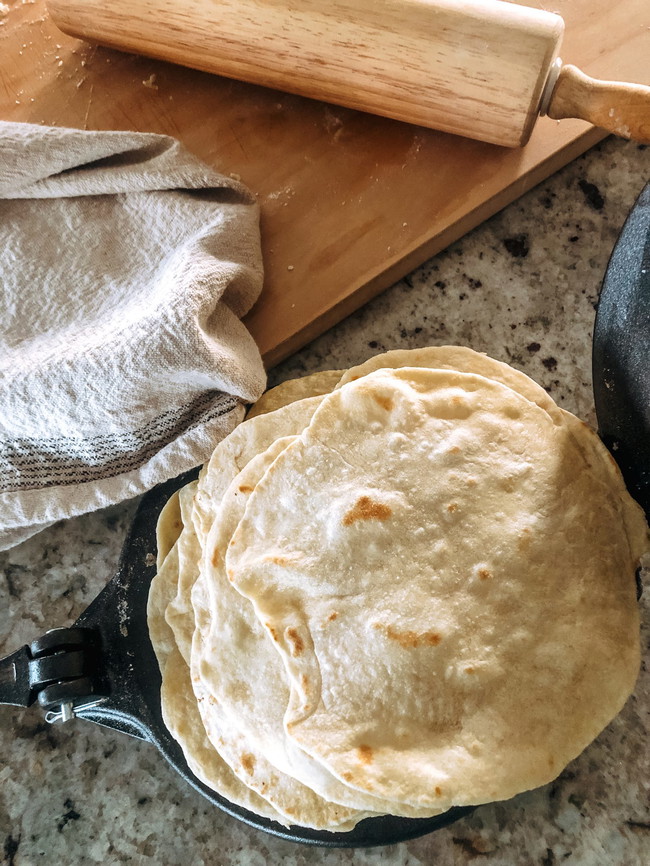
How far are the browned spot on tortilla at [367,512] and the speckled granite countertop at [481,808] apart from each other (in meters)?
0.44

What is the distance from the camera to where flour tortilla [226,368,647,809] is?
760 mm

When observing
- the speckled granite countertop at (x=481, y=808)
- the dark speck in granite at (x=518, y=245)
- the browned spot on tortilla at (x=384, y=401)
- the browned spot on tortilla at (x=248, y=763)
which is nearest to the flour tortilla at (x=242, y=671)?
the browned spot on tortilla at (x=248, y=763)

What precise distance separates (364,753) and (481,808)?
1.47ft

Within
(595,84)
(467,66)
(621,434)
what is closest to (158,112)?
(467,66)

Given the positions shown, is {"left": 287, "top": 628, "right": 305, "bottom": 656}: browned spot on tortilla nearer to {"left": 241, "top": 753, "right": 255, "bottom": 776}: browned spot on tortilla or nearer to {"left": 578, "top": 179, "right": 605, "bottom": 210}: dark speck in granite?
{"left": 241, "top": 753, "right": 255, "bottom": 776}: browned spot on tortilla

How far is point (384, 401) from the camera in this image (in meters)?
0.85

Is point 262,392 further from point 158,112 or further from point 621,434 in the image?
point 158,112

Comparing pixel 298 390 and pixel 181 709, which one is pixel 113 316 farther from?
pixel 181 709

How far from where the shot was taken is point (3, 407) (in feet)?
3.17

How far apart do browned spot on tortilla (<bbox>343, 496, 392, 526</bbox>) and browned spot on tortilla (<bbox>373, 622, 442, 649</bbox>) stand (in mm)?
123

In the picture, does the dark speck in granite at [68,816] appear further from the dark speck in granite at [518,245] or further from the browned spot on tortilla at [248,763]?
the dark speck in granite at [518,245]

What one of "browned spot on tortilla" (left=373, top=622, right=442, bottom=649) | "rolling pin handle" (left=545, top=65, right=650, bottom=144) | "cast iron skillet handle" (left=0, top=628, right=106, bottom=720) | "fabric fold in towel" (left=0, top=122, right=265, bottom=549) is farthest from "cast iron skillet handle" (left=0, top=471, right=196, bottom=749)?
"rolling pin handle" (left=545, top=65, right=650, bottom=144)

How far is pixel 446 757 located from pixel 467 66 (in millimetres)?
935

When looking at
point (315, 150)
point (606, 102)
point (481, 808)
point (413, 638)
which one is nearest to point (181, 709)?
point (413, 638)
